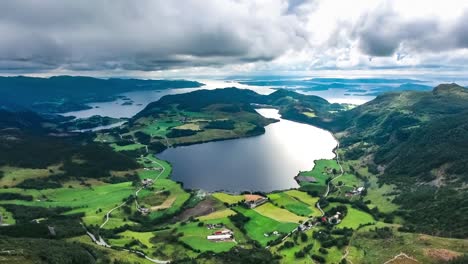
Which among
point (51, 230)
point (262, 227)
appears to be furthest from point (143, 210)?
point (262, 227)

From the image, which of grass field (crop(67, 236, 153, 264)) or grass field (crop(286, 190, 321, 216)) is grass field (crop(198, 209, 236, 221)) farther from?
grass field (crop(67, 236, 153, 264))

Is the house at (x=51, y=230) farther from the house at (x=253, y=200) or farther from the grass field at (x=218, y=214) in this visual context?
the house at (x=253, y=200)

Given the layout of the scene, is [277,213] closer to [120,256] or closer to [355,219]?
[355,219]

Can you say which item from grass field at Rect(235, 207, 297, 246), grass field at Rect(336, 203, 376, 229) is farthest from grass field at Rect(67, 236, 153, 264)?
grass field at Rect(336, 203, 376, 229)

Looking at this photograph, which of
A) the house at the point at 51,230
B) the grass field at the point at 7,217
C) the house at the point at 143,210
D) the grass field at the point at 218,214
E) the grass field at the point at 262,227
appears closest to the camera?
the house at the point at 51,230

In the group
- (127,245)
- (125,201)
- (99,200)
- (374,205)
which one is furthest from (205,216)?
(374,205)

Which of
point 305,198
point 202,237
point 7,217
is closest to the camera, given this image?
point 202,237

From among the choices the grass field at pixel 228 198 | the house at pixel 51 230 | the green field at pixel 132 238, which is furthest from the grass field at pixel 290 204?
the house at pixel 51 230
